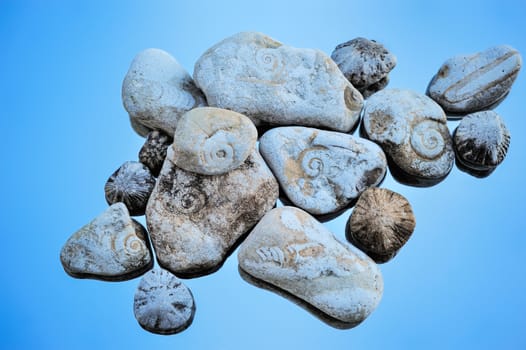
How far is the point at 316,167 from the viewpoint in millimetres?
2262

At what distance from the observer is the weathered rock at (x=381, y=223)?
212 cm

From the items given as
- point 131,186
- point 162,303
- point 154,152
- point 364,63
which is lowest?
point 162,303

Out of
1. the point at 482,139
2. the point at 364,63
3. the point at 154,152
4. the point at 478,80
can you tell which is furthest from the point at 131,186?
the point at 478,80

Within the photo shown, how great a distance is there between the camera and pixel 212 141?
2.10m

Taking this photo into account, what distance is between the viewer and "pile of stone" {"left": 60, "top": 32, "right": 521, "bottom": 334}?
2057 mm

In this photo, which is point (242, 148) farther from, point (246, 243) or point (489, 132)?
point (489, 132)

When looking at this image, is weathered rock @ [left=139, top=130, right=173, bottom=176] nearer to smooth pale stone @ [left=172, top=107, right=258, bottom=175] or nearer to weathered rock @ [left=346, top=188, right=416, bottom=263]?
smooth pale stone @ [left=172, top=107, right=258, bottom=175]

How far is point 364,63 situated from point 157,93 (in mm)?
780

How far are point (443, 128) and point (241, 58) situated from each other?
2.50ft

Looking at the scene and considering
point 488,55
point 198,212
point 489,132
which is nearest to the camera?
point 198,212

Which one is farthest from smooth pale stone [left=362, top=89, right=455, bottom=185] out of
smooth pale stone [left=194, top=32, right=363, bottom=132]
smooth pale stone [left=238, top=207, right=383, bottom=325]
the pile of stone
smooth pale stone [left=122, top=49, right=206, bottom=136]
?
smooth pale stone [left=122, top=49, right=206, bottom=136]

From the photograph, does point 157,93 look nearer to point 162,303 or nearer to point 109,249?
point 109,249

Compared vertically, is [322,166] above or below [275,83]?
below

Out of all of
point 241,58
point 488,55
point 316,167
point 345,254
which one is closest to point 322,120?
point 316,167
